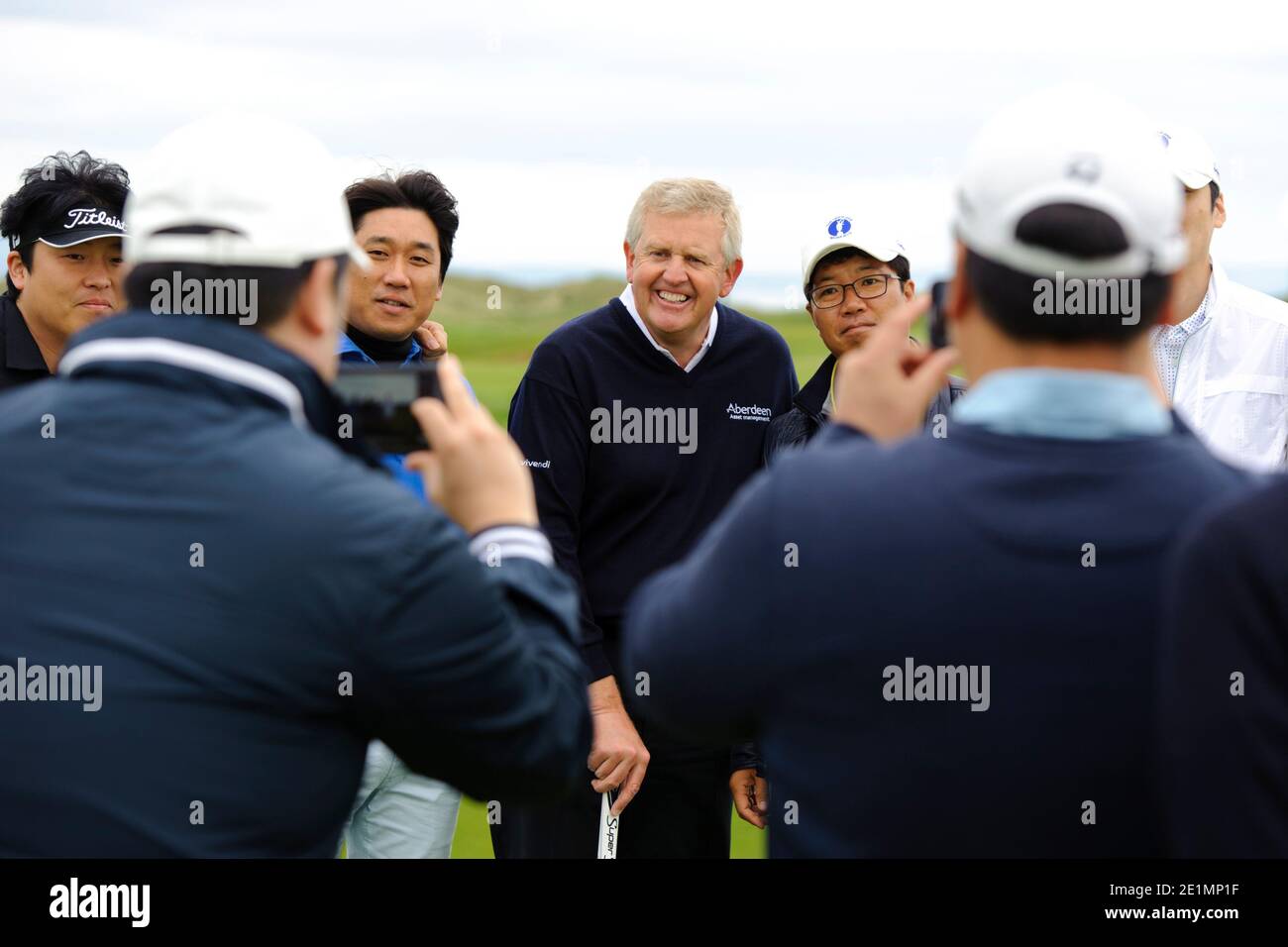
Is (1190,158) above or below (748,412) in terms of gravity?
above

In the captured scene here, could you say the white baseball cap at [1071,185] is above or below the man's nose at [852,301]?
below

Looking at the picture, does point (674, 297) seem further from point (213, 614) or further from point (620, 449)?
point (213, 614)

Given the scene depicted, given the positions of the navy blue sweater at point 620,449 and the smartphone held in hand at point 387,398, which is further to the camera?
the navy blue sweater at point 620,449

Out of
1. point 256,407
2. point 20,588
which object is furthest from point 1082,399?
point 20,588

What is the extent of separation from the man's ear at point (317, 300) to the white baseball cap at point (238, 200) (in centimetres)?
2

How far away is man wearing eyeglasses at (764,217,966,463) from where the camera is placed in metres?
4.59

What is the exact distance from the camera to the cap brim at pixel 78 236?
4414mm

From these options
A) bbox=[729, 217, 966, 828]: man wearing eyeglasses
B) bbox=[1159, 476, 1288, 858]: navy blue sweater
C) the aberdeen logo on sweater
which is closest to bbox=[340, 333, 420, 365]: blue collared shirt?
the aberdeen logo on sweater

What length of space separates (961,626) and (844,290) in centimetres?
307

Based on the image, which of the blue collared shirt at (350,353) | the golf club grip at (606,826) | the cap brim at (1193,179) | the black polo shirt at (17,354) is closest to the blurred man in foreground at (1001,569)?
the blue collared shirt at (350,353)

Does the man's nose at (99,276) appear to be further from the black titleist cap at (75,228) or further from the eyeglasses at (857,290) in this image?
the eyeglasses at (857,290)

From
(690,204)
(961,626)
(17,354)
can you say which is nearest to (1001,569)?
(961,626)

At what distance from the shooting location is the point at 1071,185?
71.1 inches

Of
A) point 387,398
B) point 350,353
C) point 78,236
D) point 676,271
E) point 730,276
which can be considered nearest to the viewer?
point 387,398
